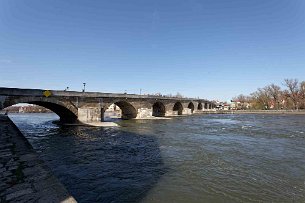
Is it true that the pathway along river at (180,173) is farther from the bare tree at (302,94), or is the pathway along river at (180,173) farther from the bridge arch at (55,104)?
the bare tree at (302,94)

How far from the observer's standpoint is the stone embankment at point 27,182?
5.55m

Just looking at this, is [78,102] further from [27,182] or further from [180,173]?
[27,182]

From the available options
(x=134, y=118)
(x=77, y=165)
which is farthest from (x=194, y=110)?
(x=77, y=165)

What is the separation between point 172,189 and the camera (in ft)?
28.7

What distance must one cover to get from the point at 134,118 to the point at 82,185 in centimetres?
3994

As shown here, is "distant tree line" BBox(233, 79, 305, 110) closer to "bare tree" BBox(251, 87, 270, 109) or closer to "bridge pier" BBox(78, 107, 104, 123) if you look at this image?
"bare tree" BBox(251, 87, 270, 109)

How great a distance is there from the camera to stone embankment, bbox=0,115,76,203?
555 cm

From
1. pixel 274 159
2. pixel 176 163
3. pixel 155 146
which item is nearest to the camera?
pixel 176 163

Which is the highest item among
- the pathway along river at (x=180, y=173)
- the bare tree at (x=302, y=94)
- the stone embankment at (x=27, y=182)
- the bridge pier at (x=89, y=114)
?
the bare tree at (x=302, y=94)

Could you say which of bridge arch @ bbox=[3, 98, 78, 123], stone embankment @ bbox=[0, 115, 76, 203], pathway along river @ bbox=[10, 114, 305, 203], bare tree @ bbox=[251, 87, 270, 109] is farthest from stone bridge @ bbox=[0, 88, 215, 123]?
bare tree @ bbox=[251, 87, 270, 109]

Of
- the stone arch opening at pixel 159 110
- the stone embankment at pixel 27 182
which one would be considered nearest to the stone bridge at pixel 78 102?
the stone arch opening at pixel 159 110

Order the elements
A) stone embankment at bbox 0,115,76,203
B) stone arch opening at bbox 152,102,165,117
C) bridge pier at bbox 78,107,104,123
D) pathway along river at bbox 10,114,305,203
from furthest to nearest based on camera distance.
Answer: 1. stone arch opening at bbox 152,102,165,117
2. bridge pier at bbox 78,107,104,123
3. pathway along river at bbox 10,114,305,203
4. stone embankment at bbox 0,115,76,203

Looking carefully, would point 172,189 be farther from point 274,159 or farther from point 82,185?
point 274,159

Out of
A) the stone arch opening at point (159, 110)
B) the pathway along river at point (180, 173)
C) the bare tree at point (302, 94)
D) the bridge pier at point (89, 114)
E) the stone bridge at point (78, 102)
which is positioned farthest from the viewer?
the bare tree at point (302, 94)
